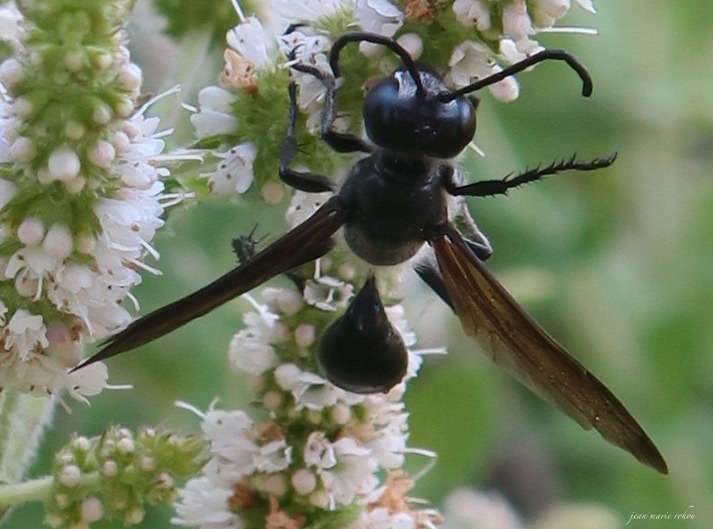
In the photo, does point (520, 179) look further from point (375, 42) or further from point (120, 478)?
point (120, 478)

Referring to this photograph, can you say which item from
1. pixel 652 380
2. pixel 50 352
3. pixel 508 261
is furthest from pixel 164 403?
pixel 50 352

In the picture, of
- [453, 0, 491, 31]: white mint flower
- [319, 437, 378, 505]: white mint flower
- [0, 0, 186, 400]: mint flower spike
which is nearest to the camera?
[0, 0, 186, 400]: mint flower spike

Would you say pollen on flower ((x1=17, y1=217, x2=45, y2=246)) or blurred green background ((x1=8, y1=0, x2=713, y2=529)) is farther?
blurred green background ((x1=8, y1=0, x2=713, y2=529))

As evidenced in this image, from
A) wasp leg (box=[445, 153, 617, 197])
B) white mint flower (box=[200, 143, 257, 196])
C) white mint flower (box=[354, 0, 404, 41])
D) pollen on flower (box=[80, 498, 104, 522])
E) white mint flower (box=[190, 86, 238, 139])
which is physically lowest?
pollen on flower (box=[80, 498, 104, 522])

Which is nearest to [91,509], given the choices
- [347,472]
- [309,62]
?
[347,472]

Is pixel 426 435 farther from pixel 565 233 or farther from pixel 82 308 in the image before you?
pixel 82 308

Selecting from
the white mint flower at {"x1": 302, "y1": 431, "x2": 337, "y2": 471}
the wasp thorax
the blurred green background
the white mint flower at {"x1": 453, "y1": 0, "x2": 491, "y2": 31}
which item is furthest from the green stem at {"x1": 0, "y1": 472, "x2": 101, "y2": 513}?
the blurred green background

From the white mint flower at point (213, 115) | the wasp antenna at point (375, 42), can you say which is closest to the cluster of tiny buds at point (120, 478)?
the white mint flower at point (213, 115)

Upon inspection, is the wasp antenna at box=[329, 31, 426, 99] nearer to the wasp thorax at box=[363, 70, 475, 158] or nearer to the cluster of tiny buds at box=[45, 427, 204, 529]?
the wasp thorax at box=[363, 70, 475, 158]
